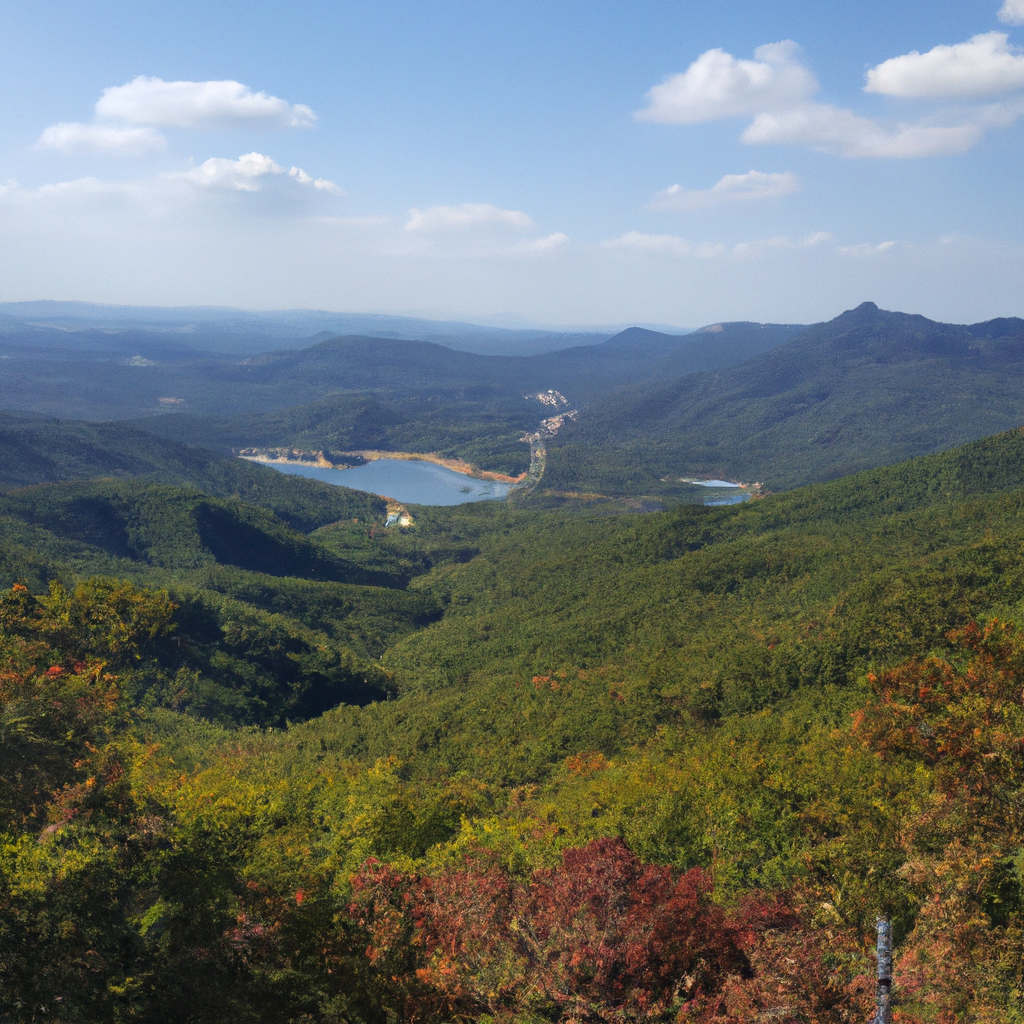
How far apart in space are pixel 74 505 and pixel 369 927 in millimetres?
93996

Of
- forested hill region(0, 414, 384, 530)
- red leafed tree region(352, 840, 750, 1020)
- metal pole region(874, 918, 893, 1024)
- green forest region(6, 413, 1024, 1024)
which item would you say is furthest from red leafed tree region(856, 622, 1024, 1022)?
forested hill region(0, 414, 384, 530)

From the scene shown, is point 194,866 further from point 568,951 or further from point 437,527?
point 437,527

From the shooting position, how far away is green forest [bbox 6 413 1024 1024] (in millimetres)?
14266

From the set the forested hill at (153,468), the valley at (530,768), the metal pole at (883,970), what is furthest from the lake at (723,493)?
the metal pole at (883,970)

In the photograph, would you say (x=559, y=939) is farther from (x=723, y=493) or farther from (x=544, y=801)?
(x=723, y=493)

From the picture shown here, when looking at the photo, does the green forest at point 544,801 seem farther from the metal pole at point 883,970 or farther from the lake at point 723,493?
the lake at point 723,493

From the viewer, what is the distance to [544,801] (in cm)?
3044

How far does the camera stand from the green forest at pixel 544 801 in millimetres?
14266

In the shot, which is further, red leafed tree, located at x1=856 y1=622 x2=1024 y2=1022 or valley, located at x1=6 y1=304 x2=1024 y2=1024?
valley, located at x1=6 y1=304 x2=1024 y2=1024

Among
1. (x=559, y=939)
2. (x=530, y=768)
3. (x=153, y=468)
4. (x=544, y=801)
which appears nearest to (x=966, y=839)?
(x=559, y=939)

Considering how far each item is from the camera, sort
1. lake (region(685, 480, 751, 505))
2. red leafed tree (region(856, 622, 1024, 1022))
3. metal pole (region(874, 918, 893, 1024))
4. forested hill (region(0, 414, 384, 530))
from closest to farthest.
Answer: metal pole (region(874, 918, 893, 1024)) → red leafed tree (region(856, 622, 1024, 1022)) → forested hill (region(0, 414, 384, 530)) → lake (region(685, 480, 751, 505))

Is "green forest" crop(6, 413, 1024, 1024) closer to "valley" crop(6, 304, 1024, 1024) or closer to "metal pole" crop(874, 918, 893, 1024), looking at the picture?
"valley" crop(6, 304, 1024, 1024)

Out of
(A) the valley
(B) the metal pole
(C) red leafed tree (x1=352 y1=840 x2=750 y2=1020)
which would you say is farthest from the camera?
(A) the valley

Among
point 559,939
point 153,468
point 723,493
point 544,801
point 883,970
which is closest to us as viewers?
point 883,970
